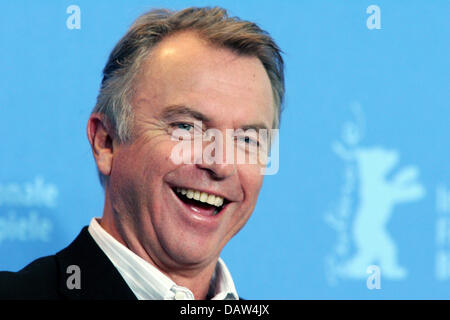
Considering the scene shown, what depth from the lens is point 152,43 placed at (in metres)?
1.56

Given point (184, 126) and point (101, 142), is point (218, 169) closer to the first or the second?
point (184, 126)

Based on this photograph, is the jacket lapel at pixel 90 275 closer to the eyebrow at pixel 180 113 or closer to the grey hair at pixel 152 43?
the grey hair at pixel 152 43

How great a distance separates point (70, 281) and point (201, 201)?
35cm

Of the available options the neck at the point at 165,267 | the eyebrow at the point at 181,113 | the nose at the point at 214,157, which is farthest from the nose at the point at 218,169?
the neck at the point at 165,267

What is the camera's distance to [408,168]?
7.78ft

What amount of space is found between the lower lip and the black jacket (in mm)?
211

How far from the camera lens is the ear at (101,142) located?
61.0 inches

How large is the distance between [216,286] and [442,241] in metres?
1.09

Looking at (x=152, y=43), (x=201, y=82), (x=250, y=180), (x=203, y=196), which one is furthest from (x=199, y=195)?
(x=152, y=43)

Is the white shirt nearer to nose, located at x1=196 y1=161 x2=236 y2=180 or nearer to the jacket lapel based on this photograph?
the jacket lapel

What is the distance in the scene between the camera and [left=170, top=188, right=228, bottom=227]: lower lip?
4.83 ft

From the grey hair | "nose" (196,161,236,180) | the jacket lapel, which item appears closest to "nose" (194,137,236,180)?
"nose" (196,161,236,180)
